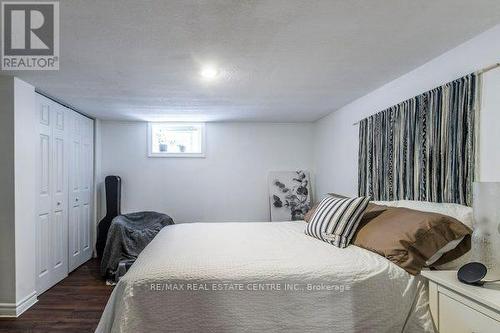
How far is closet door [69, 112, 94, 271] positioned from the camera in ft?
13.4

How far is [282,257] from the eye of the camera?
2086 mm

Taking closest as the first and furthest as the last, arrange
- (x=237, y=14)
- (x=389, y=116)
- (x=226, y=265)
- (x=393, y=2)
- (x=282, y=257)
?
(x=393, y=2) → (x=237, y=14) → (x=226, y=265) → (x=282, y=257) → (x=389, y=116)

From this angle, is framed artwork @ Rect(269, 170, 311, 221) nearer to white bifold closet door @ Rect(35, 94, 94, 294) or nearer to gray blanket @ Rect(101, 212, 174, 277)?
gray blanket @ Rect(101, 212, 174, 277)

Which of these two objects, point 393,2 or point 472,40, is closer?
point 393,2

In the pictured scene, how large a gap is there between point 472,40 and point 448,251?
4.48ft

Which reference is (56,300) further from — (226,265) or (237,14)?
(237,14)

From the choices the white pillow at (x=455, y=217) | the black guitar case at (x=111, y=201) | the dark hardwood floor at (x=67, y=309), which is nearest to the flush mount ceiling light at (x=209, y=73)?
the white pillow at (x=455, y=217)

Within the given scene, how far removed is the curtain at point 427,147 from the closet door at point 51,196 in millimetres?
3450

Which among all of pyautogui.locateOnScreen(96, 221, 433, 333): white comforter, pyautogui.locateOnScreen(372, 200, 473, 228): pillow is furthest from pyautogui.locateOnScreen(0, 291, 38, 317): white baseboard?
pyautogui.locateOnScreen(372, 200, 473, 228): pillow

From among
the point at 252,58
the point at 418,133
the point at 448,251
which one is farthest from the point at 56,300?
the point at 418,133

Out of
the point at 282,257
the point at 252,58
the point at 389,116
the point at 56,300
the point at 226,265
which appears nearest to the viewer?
→ the point at 226,265

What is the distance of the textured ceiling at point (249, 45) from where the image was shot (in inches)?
64.9

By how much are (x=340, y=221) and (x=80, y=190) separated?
3.60 m

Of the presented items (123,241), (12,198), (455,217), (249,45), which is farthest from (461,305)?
(123,241)
